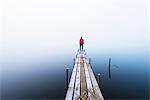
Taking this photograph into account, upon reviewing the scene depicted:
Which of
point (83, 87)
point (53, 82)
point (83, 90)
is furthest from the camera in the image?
point (53, 82)

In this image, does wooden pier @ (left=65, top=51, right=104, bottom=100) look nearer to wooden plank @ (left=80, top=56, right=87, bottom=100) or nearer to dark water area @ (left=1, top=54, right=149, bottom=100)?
wooden plank @ (left=80, top=56, right=87, bottom=100)

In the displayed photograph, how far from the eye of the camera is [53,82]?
1816cm

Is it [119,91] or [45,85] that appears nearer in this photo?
[119,91]

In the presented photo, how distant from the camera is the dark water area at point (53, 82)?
1555 cm

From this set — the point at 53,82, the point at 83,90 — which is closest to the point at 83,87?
the point at 83,90

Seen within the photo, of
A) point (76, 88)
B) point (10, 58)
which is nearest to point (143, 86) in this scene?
point (76, 88)

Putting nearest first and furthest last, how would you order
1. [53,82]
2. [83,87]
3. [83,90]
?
[83,90] → [83,87] → [53,82]

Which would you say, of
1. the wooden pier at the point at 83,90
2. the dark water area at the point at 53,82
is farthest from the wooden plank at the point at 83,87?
the dark water area at the point at 53,82

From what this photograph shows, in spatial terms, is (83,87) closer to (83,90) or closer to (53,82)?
(83,90)

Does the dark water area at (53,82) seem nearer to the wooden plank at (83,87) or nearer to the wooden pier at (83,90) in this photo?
the wooden plank at (83,87)

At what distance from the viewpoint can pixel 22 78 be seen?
19.4m

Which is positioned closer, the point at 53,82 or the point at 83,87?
the point at 83,87

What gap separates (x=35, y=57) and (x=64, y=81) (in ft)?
36.4

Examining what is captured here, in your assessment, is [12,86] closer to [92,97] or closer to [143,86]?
[143,86]
